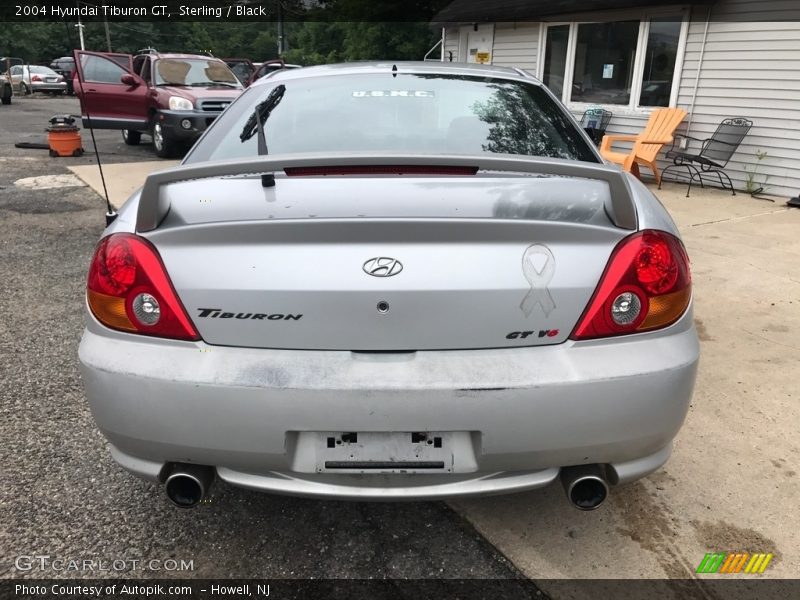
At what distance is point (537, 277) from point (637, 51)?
9.72 m

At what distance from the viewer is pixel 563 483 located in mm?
1862

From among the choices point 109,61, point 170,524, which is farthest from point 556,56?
point 170,524

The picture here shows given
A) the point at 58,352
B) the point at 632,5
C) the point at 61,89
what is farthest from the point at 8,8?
the point at 58,352

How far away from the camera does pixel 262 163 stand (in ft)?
6.09

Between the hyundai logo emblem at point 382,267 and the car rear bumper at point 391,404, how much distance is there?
229mm

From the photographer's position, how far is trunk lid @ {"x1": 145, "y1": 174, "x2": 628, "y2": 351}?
5.53 feet

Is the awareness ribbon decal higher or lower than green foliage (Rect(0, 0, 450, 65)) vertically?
lower

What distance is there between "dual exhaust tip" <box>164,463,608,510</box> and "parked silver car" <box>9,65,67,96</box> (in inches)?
1438

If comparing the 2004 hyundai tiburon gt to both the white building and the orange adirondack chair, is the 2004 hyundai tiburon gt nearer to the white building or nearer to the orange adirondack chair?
the orange adirondack chair

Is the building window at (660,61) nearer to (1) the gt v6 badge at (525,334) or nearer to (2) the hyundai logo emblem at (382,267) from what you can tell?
(1) the gt v6 badge at (525,334)

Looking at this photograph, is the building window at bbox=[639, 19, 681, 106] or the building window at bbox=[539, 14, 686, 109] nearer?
the building window at bbox=[639, 19, 681, 106]

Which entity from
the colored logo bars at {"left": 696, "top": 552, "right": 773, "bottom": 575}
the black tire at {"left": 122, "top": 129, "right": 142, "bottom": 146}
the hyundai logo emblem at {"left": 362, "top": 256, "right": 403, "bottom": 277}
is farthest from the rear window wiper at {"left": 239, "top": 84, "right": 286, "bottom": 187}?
the black tire at {"left": 122, "top": 129, "right": 142, "bottom": 146}

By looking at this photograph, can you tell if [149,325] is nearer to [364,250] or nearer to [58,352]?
[364,250]

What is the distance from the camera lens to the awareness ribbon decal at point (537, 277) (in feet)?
5.59
